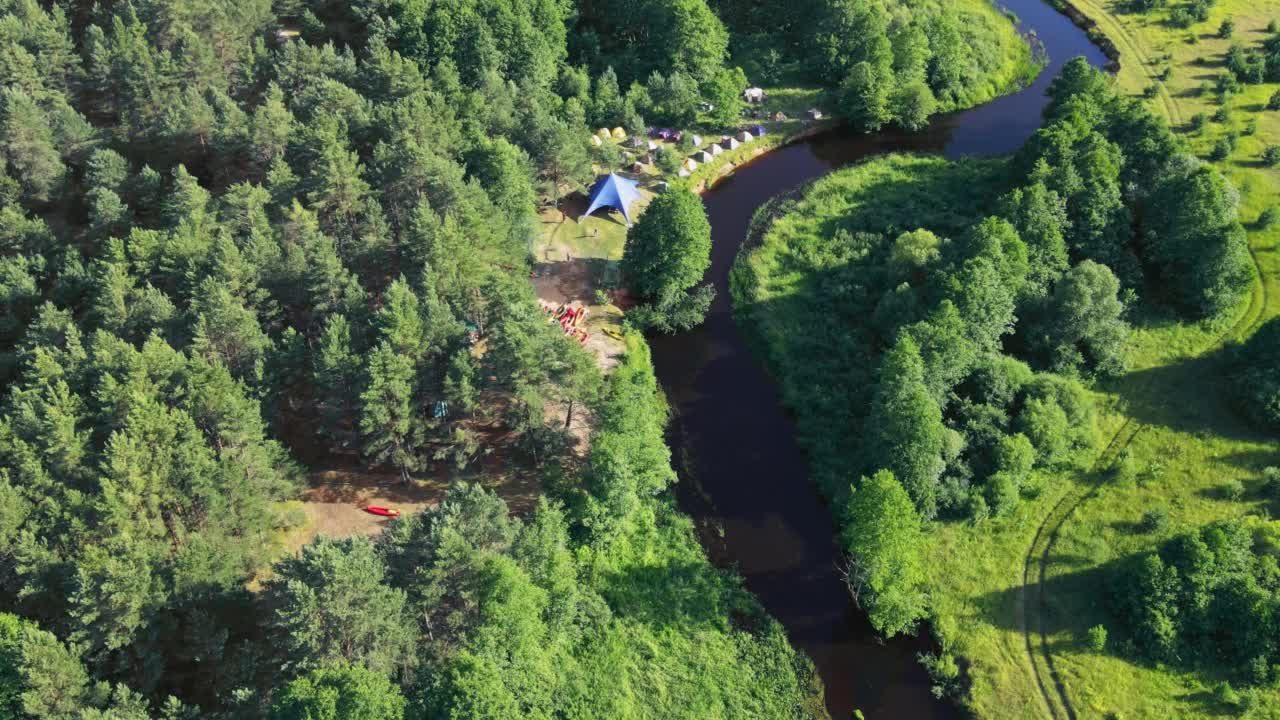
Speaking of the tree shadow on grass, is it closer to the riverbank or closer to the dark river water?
the riverbank

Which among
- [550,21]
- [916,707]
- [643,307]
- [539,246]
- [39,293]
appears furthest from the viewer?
[550,21]

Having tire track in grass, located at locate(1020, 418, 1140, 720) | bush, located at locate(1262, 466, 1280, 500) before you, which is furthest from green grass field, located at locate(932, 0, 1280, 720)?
bush, located at locate(1262, 466, 1280, 500)

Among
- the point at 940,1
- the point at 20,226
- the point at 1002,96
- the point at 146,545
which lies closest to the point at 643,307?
the point at 146,545

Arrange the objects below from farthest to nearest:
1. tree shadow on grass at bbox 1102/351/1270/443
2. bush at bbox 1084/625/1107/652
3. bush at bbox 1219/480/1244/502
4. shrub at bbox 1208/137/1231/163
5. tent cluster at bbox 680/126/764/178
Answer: tent cluster at bbox 680/126/764/178 < shrub at bbox 1208/137/1231/163 < tree shadow on grass at bbox 1102/351/1270/443 < bush at bbox 1219/480/1244/502 < bush at bbox 1084/625/1107/652

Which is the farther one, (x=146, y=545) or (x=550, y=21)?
(x=550, y=21)

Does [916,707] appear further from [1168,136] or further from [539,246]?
[1168,136]

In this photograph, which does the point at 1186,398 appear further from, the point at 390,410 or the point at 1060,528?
the point at 390,410

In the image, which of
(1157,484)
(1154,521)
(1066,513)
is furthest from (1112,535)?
(1157,484)
